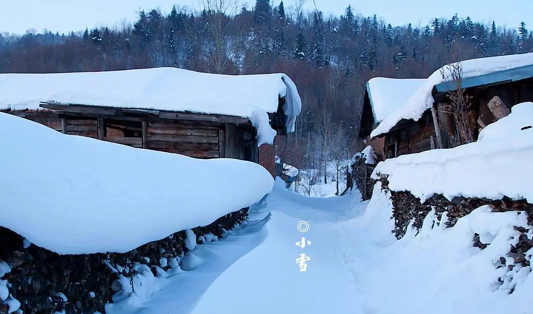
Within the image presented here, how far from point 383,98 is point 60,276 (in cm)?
1601

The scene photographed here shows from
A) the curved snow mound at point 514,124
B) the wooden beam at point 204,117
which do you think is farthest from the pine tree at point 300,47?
the curved snow mound at point 514,124

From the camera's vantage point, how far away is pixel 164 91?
37.9 ft

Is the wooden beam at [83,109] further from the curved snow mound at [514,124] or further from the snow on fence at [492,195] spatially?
the curved snow mound at [514,124]

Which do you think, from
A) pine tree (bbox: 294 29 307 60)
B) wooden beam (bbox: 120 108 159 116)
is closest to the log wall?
wooden beam (bbox: 120 108 159 116)

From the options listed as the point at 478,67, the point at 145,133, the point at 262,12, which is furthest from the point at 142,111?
the point at 262,12

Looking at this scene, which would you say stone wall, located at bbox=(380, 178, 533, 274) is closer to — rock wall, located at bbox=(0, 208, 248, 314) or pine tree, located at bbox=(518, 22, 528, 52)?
rock wall, located at bbox=(0, 208, 248, 314)

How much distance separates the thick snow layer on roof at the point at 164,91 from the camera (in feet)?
28.1

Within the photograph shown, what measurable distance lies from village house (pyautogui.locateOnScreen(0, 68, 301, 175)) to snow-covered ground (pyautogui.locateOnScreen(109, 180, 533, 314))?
13.4 ft

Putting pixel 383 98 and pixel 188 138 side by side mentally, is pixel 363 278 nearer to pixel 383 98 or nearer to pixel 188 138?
pixel 188 138

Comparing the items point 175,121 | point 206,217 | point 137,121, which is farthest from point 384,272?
point 137,121

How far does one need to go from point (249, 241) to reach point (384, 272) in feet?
6.09

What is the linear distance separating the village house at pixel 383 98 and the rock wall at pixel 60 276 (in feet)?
44.8

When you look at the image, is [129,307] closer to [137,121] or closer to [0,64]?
[137,121]

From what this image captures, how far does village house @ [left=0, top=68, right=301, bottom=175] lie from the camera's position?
8578 millimetres
